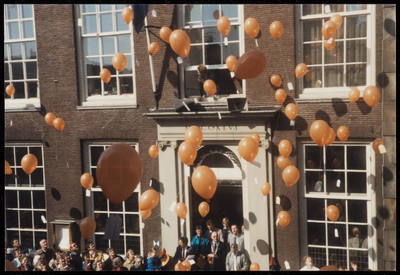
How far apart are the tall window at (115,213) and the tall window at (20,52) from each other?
180 cm

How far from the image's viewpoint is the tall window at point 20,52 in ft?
26.1

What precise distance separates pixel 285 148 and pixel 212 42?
2.46 metres

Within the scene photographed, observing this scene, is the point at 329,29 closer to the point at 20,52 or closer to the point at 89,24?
the point at 89,24

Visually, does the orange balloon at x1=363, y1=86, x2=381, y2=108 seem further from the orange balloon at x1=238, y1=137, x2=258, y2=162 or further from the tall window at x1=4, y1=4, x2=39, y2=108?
the tall window at x1=4, y1=4, x2=39, y2=108

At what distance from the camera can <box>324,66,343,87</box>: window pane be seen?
6891 millimetres

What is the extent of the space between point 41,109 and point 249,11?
15.3 ft

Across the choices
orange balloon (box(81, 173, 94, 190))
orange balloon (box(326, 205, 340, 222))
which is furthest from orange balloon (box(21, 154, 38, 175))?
orange balloon (box(326, 205, 340, 222))

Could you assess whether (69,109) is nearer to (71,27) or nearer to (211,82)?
(71,27)

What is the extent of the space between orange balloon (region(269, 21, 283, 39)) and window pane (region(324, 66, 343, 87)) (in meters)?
1.15

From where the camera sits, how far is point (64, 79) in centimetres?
788

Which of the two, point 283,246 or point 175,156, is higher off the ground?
point 175,156

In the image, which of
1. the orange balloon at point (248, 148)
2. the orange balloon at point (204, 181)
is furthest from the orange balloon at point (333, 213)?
the orange balloon at point (204, 181)

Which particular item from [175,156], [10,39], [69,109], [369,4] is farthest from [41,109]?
[369,4]
